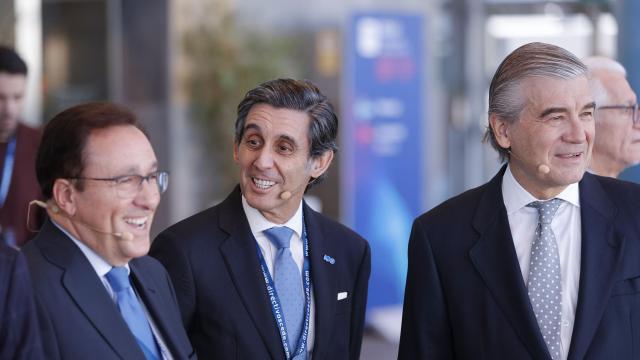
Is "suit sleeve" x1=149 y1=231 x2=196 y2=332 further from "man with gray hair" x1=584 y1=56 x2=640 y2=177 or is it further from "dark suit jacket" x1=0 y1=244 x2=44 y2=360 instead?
"man with gray hair" x1=584 y1=56 x2=640 y2=177

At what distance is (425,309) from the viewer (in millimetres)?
3068

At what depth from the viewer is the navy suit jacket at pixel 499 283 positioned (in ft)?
9.26

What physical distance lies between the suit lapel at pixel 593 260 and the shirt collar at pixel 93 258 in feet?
4.35

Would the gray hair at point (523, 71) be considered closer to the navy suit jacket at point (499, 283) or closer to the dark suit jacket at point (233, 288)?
the navy suit jacket at point (499, 283)

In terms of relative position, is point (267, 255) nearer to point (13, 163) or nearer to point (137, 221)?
point (137, 221)

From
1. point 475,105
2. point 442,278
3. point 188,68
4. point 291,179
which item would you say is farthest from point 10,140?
point 475,105

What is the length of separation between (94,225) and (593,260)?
1.42 metres

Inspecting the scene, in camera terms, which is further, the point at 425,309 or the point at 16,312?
the point at 425,309

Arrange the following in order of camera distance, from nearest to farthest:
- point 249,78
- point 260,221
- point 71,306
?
1. point 71,306
2. point 260,221
3. point 249,78

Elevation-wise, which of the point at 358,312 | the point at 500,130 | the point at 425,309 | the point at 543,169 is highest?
the point at 500,130

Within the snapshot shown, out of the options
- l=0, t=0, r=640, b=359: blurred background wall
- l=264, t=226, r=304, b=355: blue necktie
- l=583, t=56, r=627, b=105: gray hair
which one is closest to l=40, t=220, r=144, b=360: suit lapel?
l=264, t=226, r=304, b=355: blue necktie

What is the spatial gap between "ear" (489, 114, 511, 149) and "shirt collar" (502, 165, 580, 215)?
0.11 metres

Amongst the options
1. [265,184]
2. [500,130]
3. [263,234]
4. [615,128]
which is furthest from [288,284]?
[615,128]

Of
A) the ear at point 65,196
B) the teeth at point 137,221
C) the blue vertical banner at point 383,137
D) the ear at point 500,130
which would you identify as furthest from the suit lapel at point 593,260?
the blue vertical banner at point 383,137
